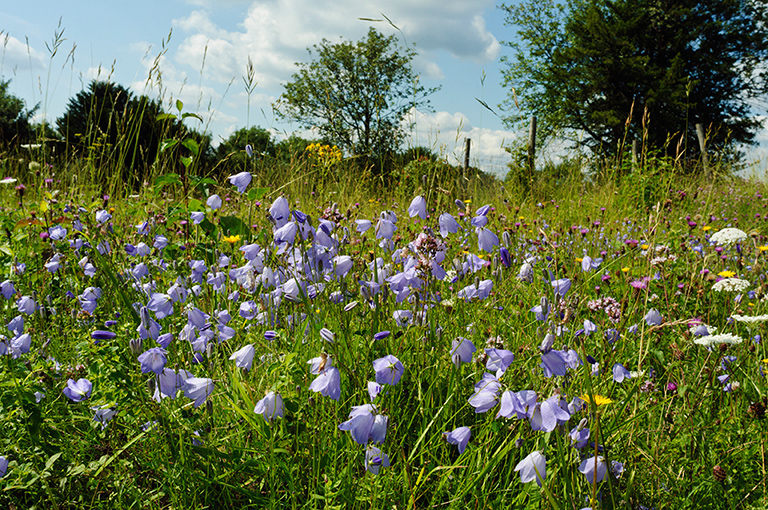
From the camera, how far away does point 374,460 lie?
1.10 meters

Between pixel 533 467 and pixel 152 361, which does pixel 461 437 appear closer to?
pixel 533 467

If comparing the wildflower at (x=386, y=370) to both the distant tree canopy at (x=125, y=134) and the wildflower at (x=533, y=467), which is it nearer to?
the wildflower at (x=533, y=467)

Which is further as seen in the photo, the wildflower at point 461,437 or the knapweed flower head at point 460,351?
the knapweed flower head at point 460,351

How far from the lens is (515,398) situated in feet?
3.49

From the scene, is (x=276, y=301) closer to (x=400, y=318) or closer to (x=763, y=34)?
(x=400, y=318)

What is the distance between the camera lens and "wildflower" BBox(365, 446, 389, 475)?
1099mm

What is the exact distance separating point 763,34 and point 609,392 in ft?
95.2

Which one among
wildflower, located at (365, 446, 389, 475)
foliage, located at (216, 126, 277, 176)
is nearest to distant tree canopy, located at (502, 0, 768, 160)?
foliage, located at (216, 126, 277, 176)

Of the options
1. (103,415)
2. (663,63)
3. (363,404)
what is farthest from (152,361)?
(663,63)

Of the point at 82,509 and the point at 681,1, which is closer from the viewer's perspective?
the point at 82,509

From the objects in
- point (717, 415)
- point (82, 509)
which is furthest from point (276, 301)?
point (717, 415)

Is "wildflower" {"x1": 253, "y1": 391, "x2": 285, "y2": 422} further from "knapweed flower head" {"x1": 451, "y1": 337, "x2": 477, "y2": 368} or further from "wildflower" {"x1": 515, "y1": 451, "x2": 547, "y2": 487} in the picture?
"wildflower" {"x1": 515, "y1": 451, "x2": 547, "y2": 487}

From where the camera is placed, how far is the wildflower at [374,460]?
110 centimetres

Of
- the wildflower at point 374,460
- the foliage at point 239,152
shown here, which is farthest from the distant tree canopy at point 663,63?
the wildflower at point 374,460
